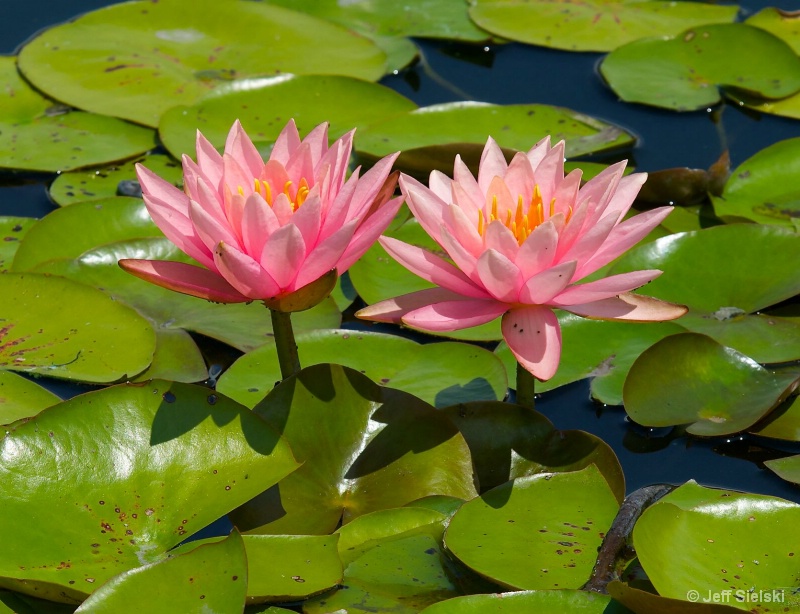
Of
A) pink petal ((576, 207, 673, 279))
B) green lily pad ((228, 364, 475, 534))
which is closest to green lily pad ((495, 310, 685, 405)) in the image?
green lily pad ((228, 364, 475, 534))

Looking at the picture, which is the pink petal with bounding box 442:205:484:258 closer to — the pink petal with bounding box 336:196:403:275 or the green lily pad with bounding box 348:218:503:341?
the pink petal with bounding box 336:196:403:275

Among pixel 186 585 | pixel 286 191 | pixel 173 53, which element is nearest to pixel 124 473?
pixel 186 585

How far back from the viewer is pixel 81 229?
285 cm

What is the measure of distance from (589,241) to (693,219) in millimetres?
1490

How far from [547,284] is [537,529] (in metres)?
0.53

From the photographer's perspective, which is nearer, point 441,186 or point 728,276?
point 441,186

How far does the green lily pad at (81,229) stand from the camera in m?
2.78

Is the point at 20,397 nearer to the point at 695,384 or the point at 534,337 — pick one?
the point at 534,337

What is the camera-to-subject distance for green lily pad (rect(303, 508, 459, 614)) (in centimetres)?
172

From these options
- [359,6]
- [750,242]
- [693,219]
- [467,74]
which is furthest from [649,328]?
[359,6]

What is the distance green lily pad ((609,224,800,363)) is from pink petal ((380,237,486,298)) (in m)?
0.95

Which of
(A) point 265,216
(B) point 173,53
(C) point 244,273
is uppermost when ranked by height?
(A) point 265,216

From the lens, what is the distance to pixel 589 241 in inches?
67.6

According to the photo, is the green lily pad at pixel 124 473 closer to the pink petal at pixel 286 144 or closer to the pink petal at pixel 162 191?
the pink petal at pixel 162 191
